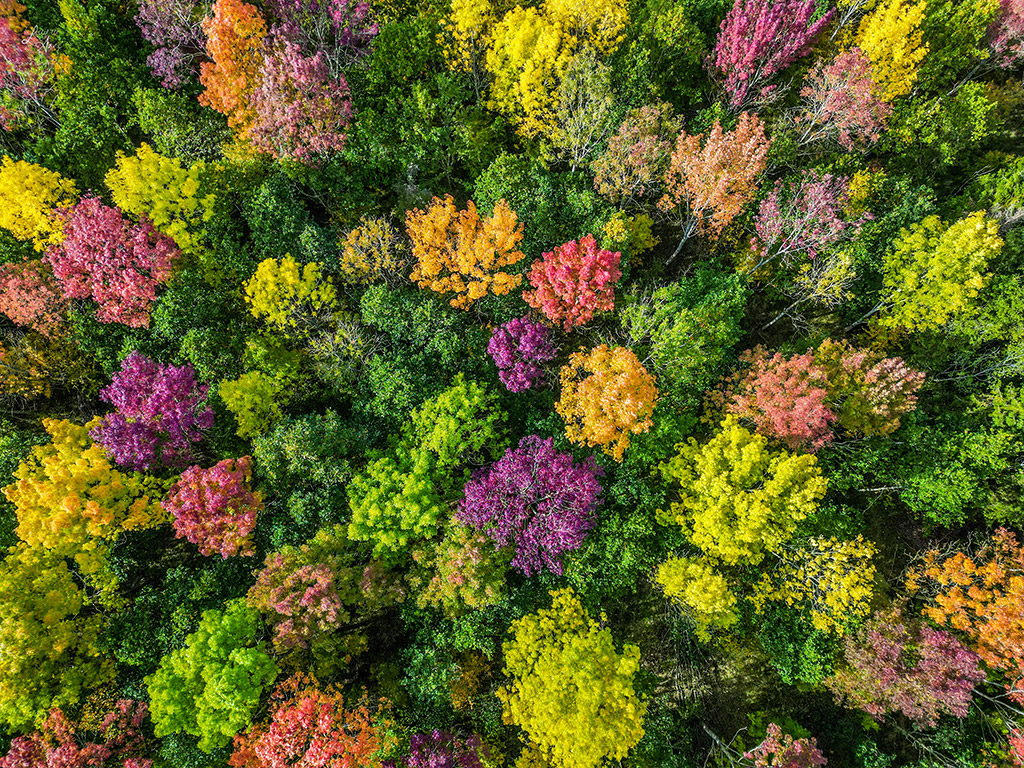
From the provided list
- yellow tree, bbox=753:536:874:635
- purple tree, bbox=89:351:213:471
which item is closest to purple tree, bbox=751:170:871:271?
yellow tree, bbox=753:536:874:635

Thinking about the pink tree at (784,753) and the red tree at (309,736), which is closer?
the red tree at (309,736)

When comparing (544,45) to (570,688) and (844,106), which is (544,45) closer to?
(844,106)

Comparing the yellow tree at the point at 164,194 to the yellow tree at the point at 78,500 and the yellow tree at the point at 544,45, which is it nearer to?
the yellow tree at the point at 78,500

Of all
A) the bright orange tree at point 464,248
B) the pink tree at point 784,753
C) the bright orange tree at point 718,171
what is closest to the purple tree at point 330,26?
the bright orange tree at point 464,248

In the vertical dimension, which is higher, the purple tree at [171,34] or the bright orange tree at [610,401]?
the purple tree at [171,34]

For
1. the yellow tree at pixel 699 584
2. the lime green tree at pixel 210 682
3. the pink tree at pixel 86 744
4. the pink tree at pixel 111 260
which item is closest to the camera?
the lime green tree at pixel 210 682

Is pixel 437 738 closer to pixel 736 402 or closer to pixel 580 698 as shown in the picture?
pixel 580 698
